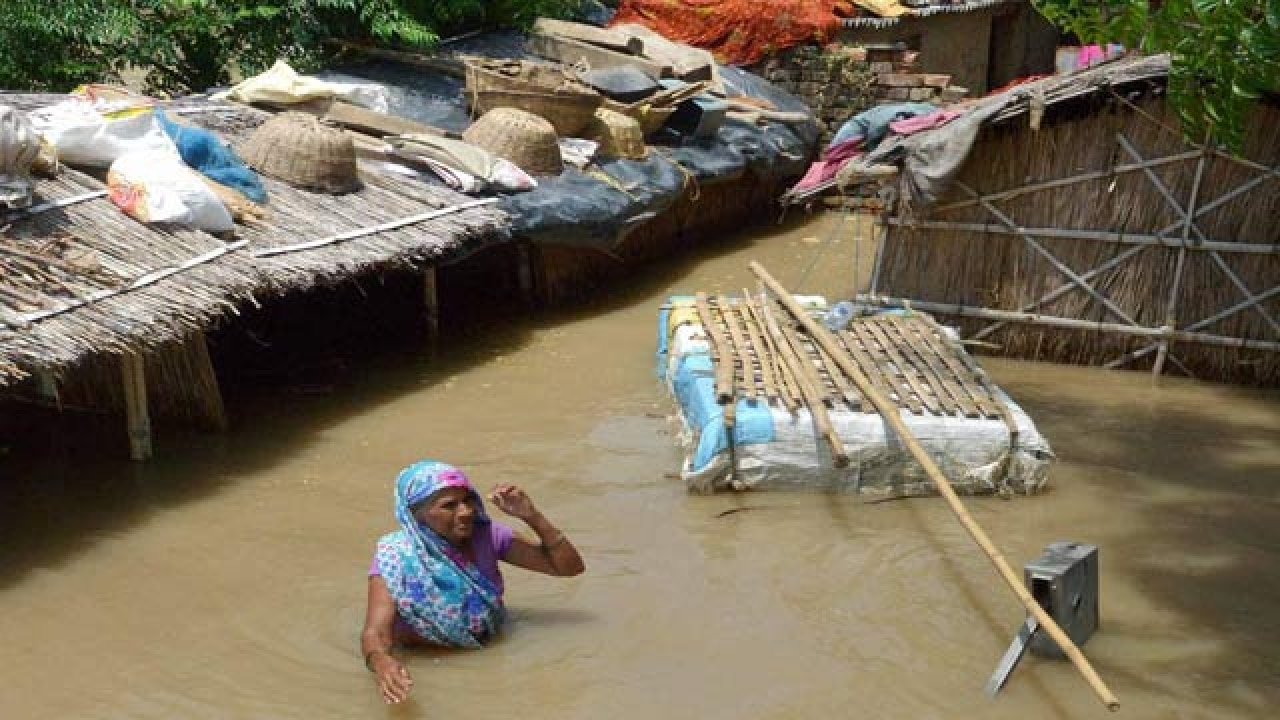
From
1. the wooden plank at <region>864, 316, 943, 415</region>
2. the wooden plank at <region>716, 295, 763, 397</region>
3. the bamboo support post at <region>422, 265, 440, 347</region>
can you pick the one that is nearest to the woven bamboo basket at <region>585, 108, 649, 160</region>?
the bamboo support post at <region>422, 265, 440, 347</region>

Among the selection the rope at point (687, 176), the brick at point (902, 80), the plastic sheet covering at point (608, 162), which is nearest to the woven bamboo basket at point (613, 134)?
the plastic sheet covering at point (608, 162)

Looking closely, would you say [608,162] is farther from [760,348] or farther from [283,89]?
[760,348]

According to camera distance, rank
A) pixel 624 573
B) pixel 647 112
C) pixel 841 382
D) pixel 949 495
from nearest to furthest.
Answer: pixel 949 495
pixel 624 573
pixel 841 382
pixel 647 112

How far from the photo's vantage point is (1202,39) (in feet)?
16.7

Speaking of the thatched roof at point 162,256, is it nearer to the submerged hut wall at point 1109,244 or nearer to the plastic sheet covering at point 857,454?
the plastic sheet covering at point 857,454

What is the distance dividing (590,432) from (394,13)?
4946 mm

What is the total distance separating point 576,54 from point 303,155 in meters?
4.98

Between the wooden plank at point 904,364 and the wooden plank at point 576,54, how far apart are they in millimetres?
4954

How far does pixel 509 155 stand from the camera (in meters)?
10.4

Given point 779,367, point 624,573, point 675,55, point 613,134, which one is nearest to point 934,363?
point 779,367

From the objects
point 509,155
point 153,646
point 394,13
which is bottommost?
point 153,646

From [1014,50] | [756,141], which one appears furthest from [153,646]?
[1014,50]

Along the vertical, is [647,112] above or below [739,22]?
below

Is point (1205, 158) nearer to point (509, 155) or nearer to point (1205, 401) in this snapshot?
point (1205, 401)
